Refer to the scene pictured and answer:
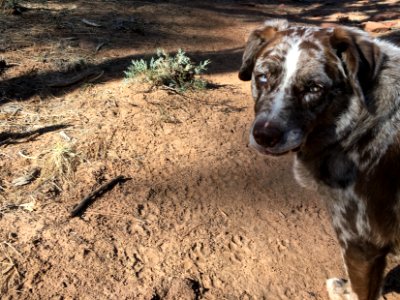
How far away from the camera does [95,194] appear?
4086 millimetres

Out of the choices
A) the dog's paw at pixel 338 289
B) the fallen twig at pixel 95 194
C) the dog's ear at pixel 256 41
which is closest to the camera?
the dog's ear at pixel 256 41

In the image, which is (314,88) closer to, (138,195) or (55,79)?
(138,195)

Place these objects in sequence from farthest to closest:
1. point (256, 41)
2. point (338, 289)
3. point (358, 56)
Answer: point (338, 289) < point (256, 41) < point (358, 56)

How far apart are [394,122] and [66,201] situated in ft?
8.58

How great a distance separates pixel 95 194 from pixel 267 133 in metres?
1.83

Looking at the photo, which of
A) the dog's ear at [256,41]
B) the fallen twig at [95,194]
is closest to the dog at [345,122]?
the dog's ear at [256,41]

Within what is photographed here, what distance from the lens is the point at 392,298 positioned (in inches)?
143

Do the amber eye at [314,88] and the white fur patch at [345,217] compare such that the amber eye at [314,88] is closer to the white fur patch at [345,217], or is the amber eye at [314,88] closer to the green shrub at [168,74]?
the white fur patch at [345,217]

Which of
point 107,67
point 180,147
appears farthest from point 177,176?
point 107,67

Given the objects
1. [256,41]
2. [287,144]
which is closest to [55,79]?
[256,41]

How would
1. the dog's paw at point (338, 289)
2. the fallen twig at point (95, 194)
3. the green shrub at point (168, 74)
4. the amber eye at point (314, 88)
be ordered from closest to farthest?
the amber eye at point (314, 88)
the dog's paw at point (338, 289)
the fallen twig at point (95, 194)
the green shrub at point (168, 74)

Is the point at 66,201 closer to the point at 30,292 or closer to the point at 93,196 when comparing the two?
the point at 93,196

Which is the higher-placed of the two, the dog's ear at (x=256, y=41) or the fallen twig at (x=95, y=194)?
the dog's ear at (x=256, y=41)

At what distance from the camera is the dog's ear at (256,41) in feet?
11.1
